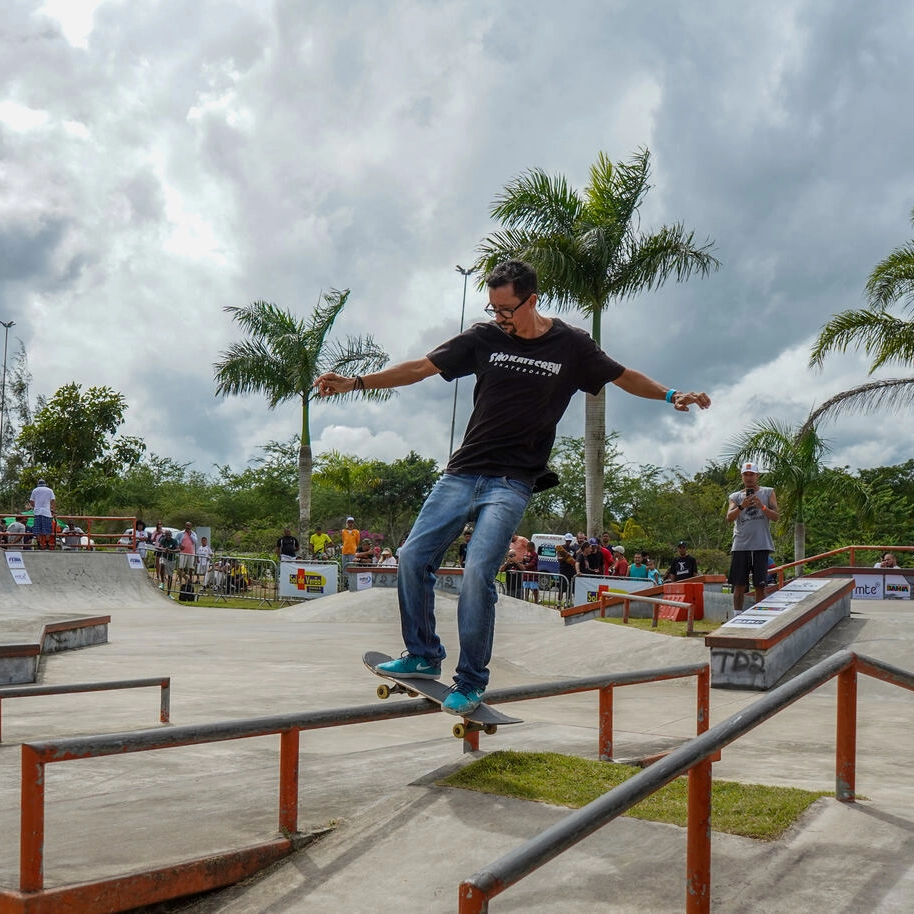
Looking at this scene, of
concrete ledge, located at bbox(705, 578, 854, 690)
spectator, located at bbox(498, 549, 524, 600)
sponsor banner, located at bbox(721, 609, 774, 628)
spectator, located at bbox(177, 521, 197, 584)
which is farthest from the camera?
spectator, located at bbox(177, 521, 197, 584)

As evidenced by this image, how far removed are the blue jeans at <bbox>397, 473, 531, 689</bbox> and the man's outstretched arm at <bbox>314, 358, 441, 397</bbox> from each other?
442 millimetres

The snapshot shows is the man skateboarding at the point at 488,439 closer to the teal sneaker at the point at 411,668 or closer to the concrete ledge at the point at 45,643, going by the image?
the teal sneaker at the point at 411,668

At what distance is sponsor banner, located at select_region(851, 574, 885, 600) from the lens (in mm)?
19531

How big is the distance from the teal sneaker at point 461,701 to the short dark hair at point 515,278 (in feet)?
5.24

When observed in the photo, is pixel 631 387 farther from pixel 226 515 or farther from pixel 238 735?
pixel 226 515

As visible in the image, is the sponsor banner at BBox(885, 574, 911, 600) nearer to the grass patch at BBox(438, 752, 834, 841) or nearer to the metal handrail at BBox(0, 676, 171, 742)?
the metal handrail at BBox(0, 676, 171, 742)

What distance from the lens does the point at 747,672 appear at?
8672 mm

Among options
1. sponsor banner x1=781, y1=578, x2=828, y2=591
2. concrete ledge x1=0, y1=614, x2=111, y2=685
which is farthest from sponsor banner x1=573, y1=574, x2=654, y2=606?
concrete ledge x1=0, y1=614, x2=111, y2=685

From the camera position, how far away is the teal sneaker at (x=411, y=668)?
3.90 meters

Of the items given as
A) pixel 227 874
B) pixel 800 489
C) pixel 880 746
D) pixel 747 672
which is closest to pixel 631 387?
pixel 227 874

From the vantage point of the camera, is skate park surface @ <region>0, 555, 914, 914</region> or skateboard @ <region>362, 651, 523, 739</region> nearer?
skate park surface @ <region>0, 555, 914, 914</region>

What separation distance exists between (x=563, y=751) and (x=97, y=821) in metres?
2.27

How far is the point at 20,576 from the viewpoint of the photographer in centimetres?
1881

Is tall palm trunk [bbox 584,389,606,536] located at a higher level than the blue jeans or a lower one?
higher
